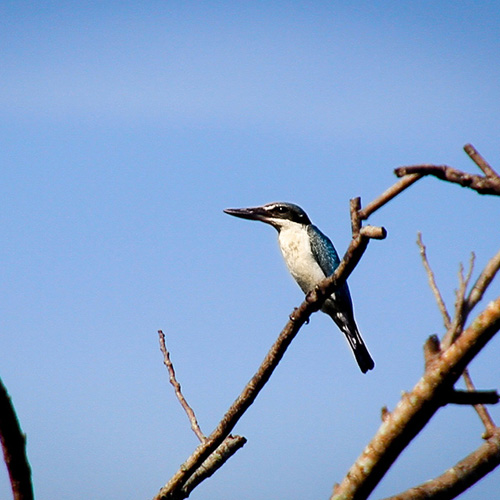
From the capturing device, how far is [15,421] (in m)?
1.93

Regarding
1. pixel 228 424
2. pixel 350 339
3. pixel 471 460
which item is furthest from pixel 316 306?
pixel 350 339

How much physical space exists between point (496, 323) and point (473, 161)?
0.42m

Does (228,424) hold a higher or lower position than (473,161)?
lower

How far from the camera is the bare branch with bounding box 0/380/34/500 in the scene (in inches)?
75.4

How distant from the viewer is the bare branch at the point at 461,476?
2209mm

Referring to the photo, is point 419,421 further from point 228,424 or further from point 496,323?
point 228,424

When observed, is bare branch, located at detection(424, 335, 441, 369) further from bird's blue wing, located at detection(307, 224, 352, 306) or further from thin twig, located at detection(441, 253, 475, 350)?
bird's blue wing, located at detection(307, 224, 352, 306)

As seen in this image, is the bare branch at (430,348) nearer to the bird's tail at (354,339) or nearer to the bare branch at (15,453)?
the bare branch at (15,453)

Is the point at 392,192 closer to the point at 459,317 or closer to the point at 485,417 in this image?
the point at 459,317

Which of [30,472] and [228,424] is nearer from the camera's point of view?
[30,472]

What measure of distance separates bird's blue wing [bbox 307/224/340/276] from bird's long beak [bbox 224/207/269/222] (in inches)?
20.9

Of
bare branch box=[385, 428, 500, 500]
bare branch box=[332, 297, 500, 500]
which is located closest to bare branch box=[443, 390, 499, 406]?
bare branch box=[332, 297, 500, 500]

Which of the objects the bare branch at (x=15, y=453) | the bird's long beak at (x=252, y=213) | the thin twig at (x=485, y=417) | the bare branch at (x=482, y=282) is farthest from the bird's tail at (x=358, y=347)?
the bare branch at (x=15, y=453)

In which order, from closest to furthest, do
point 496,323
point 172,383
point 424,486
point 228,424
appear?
point 496,323 → point 424,486 → point 228,424 → point 172,383
